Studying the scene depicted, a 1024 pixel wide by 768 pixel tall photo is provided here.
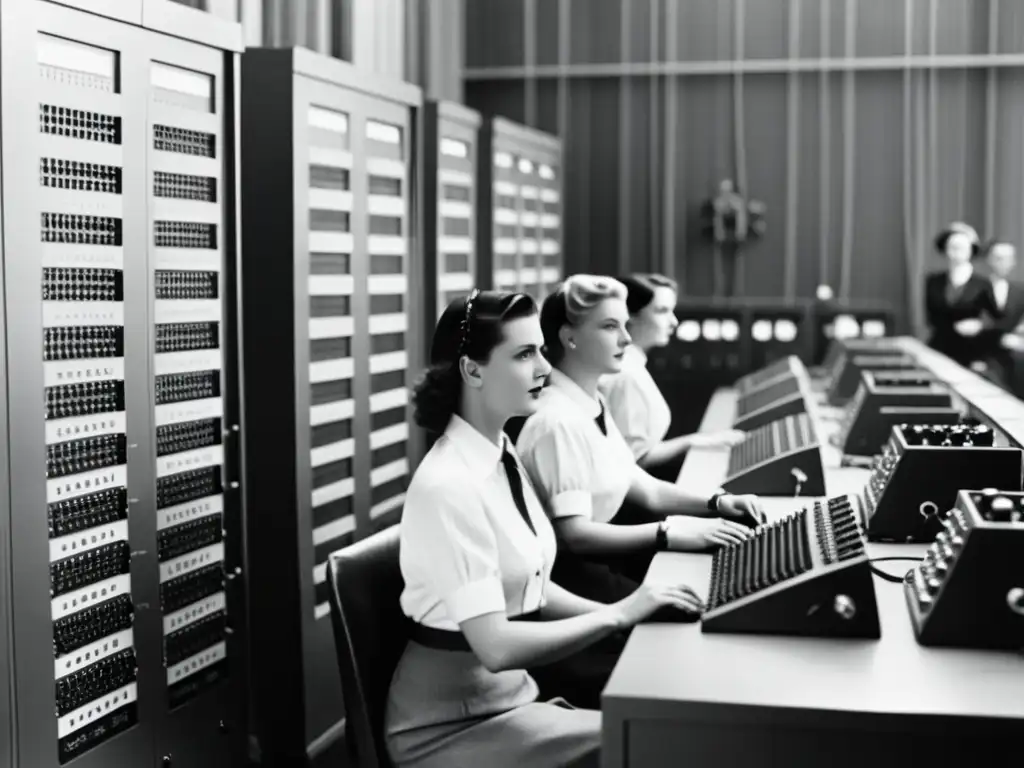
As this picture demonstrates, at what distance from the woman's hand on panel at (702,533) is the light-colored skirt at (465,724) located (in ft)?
1.82

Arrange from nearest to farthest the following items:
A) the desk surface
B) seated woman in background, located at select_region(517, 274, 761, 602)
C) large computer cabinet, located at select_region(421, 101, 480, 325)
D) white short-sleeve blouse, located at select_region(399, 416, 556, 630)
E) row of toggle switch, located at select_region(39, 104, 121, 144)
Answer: the desk surface < white short-sleeve blouse, located at select_region(399, 416, 556, 630) < row of toggle switch, located at select_region(39, 104, 121, 144) < seated woman in background, located at select_region(517, 274, 761, 602) < large computer cabinet, located at select_region(421, 101, 480, 325)

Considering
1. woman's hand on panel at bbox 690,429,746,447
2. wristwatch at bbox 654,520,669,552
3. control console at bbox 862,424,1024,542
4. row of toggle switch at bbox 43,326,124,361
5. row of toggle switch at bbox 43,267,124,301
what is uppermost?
row of toggle switch at bbox 43,267,124,301

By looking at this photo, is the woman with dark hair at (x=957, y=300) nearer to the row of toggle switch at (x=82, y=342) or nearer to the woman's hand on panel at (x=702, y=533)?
the woman's hand on panel at (x=702, y=533)

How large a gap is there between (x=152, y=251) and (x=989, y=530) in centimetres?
173

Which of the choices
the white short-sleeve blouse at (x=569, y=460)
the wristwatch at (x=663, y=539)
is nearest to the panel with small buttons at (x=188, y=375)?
the white short-sleeve blouse at (x=569, y=460)

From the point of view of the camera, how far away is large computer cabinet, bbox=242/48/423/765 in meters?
3.36

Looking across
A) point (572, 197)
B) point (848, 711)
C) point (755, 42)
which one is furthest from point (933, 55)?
point (848, 711)

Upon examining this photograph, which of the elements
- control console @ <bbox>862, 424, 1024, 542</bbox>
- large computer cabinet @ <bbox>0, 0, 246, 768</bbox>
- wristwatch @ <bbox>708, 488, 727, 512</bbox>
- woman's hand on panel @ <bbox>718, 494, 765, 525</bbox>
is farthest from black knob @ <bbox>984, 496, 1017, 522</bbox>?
large computer cabinet @ <bbox>0, 0, 246, 768</bbox>

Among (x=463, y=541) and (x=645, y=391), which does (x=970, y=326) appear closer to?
(x=645, y=391)

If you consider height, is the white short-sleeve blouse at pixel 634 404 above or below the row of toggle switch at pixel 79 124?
below

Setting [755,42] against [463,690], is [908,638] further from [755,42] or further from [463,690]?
[755,42]

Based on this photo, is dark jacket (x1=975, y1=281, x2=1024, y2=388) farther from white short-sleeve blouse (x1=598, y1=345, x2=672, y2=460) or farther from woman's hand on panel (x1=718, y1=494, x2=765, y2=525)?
woman's hand on panel (x1=718, y1=494, x2=765, y2=525)

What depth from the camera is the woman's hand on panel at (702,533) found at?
102 inches

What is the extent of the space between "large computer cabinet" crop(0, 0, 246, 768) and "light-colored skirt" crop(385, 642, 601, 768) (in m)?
0.71
